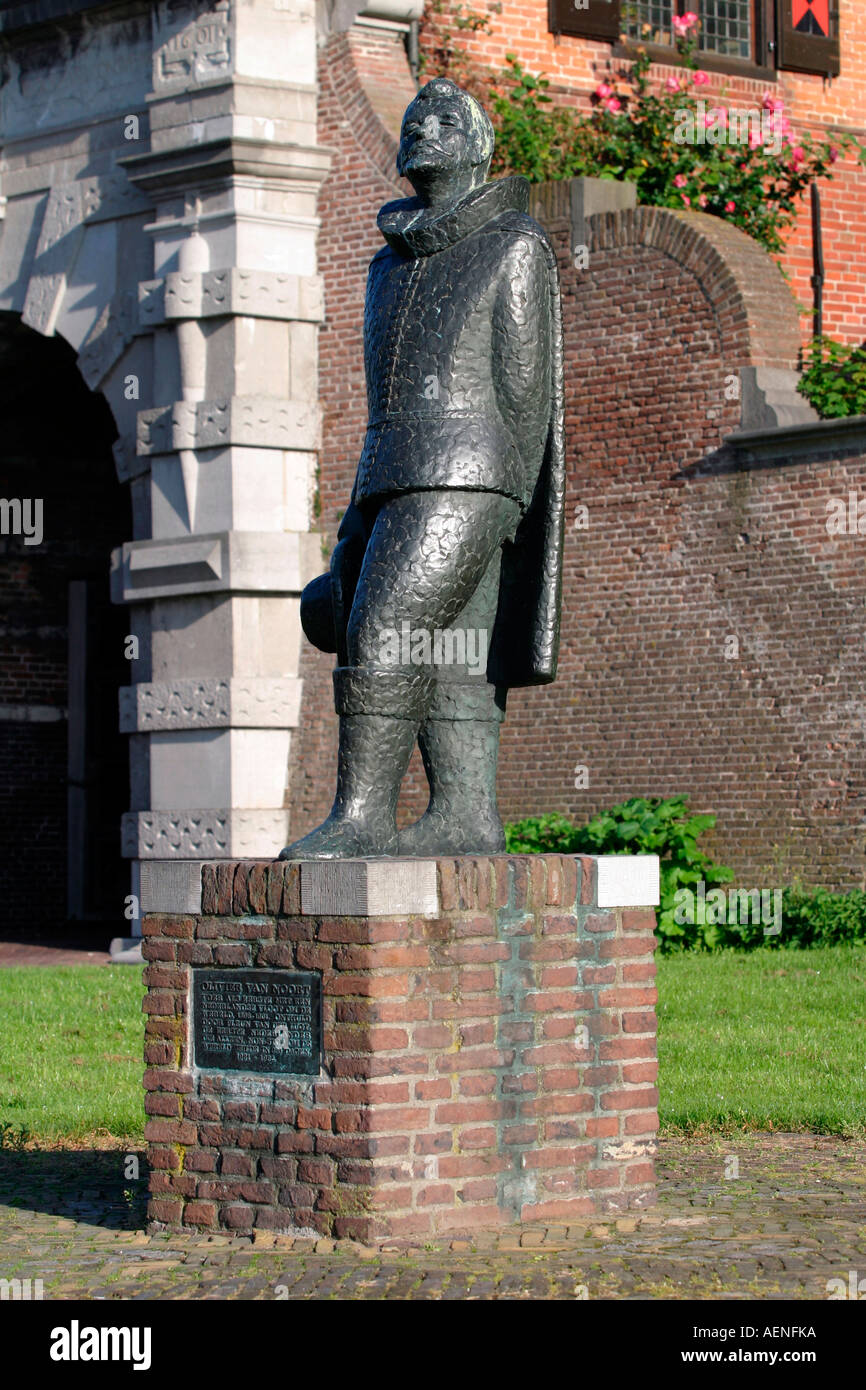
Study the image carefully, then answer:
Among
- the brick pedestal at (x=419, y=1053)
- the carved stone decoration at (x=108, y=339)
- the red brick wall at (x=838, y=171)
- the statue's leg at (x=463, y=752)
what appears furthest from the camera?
the red brick wall at (x=838, y=171)

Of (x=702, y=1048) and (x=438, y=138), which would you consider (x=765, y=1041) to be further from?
(x=438, y=138)

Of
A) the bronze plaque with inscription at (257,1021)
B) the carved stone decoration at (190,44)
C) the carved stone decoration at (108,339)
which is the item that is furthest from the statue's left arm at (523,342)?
the carved stone decoration at (108,339)

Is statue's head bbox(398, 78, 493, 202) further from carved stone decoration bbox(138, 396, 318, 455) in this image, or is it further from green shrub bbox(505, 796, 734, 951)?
carved stone decoration bbox(138, 396, 318, 455)

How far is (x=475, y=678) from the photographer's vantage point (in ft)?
21.6

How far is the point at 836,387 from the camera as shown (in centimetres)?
1378

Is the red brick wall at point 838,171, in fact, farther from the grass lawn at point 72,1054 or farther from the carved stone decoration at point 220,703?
the grass lawn at point 72,1054

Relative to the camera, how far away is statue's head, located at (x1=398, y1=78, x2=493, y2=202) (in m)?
6.59

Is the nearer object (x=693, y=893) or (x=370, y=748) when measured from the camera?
(x=370, y=748)

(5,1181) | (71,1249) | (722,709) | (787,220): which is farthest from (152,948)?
(787,220)

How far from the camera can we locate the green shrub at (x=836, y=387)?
45.0 ft

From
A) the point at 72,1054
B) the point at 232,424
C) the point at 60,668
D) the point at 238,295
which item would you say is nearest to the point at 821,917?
the point at 72,1054

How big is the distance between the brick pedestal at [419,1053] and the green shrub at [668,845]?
688 centimetres

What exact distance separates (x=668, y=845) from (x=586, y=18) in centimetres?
752

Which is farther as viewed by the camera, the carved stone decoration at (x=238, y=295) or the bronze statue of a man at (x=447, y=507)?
the carved stone decoration at (x=238, y=295)
